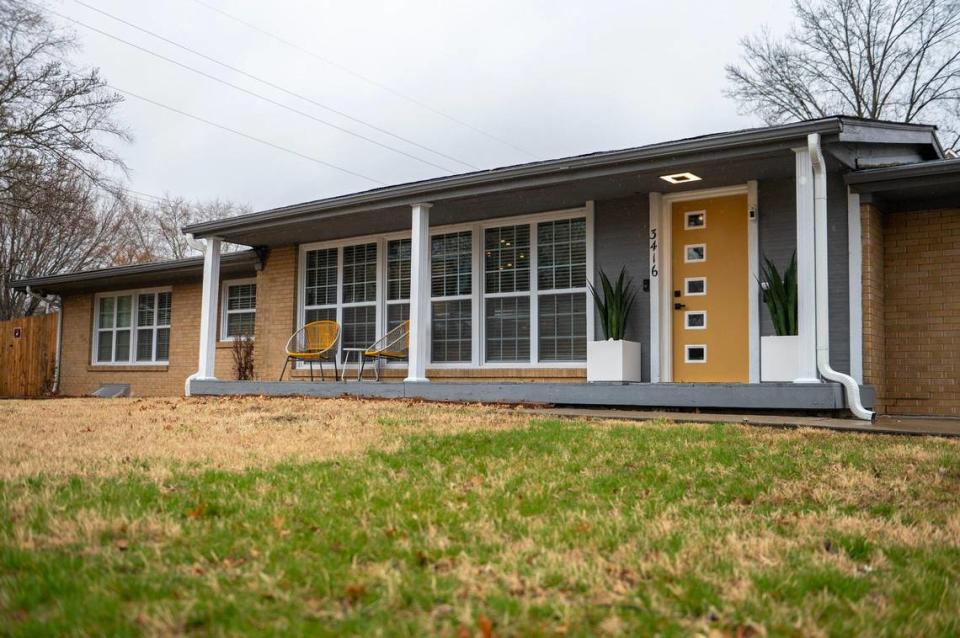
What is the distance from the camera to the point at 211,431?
6406 mm

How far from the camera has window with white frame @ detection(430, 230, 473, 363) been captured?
11102mm

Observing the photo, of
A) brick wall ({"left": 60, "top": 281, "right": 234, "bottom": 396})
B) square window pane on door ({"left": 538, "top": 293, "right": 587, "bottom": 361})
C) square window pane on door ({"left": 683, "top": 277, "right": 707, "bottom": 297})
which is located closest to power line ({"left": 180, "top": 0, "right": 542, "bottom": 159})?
brick wall ({"left": 60, "top": 281, "right": 234, "bottom": 396})

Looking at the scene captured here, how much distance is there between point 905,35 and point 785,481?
1931 cm

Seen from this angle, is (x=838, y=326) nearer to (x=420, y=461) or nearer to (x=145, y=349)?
(x=420, y=461)

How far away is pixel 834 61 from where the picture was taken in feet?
67.0

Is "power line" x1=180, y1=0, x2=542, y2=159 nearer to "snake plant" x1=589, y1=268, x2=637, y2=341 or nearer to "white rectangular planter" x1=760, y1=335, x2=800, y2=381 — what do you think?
"snake plant" x1=589, y1=268, x2=637, y2=341

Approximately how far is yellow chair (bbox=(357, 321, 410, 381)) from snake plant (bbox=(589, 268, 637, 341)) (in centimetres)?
307

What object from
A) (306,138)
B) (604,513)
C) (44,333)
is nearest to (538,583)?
(604,513)

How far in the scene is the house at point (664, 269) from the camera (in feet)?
25.7

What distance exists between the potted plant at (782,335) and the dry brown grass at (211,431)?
266 cm

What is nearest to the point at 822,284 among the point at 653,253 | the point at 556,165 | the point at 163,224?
the point at 653,253

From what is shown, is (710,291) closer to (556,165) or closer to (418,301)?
(556,165)

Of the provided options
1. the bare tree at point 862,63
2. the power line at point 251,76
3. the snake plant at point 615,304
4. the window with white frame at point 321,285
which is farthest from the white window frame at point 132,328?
the bare tree at point 862,63

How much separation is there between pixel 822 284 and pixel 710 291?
1950 millimetres
